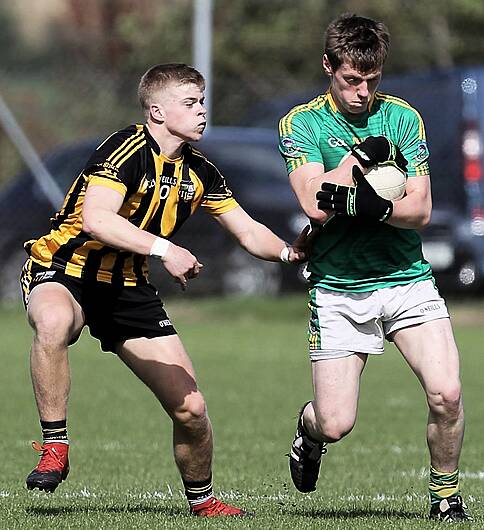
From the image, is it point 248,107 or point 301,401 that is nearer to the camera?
A: point 301,401

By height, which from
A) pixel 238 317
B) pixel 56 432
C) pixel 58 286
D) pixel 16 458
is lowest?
pixel 238 317

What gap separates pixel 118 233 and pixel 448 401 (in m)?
1.64

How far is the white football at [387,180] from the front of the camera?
670 centimetres

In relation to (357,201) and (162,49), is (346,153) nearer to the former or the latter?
(357,201)

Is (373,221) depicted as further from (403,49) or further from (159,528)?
(403,49)

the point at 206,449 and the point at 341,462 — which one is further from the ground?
the point at 206,449

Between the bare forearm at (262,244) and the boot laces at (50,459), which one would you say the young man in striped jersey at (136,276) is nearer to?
the boot laces at (50,459)

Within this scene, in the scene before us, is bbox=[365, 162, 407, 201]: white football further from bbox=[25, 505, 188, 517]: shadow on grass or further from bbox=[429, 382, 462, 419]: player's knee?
bbox=[25, 505, 188, 517]: shadow on grass

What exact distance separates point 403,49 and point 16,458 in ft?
59.8

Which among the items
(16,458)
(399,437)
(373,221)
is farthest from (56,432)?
(399,437)

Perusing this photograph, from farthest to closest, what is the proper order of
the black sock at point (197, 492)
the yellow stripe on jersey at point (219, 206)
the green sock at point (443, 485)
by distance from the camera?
the yellow stripe on jersey at point (219, 206)
the black sock at point (197, 492)
the green sock at point (443, 485)

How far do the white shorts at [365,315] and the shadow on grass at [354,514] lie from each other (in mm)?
715

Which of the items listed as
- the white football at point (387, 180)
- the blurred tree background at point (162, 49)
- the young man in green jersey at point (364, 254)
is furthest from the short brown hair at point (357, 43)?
the blurred tree background at point (162, 49)

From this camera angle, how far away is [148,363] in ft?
23.1
